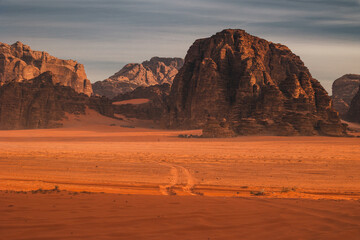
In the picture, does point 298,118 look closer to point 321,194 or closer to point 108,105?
point 321,194

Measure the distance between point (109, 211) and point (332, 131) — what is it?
37426mm

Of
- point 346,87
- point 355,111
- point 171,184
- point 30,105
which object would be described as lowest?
point 171,184

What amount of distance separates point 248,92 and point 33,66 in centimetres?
6965

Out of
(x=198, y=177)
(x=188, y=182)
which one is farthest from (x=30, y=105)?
(x=188, y=182)

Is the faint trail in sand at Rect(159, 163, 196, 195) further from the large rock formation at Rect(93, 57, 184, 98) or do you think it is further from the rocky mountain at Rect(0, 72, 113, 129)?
the large rock formation at Rect(93, 57, 184, 98)

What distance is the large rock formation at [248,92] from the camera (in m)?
38.7

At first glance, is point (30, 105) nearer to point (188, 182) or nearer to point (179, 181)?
point (179, 181)

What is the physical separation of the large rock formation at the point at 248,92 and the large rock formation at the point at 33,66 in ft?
120

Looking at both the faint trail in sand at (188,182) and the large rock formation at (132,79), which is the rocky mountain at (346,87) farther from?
the faint trail in sand at (188,182)

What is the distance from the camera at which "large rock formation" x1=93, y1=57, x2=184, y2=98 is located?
14275 cm

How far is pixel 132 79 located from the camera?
165375mm

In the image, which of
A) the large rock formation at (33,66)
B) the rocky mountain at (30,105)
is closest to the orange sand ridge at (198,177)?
the rocky mountain at (30,105)

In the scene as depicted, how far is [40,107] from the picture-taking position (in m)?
52.2

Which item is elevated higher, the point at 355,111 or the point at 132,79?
the point at 132,79
